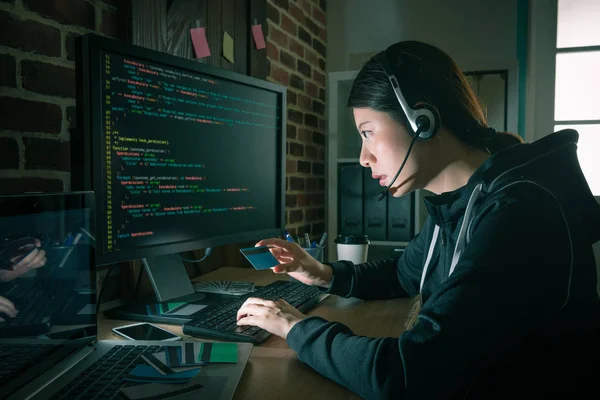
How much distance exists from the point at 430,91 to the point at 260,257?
1.53 feet

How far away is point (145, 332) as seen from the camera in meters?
0.80

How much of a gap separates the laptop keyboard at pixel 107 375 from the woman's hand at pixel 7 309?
0.10 meters

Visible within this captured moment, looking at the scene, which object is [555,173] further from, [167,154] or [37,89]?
[37,89]

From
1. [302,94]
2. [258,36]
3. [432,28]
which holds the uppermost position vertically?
[432,28]

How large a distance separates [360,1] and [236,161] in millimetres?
1669

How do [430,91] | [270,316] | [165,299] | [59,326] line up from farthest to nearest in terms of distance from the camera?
[165,299] < [430,91] < [270,316] < [59,326]

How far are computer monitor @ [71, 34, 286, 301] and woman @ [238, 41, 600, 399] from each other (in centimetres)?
26

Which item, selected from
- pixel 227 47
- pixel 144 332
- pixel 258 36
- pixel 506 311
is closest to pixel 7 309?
pixel 144 332

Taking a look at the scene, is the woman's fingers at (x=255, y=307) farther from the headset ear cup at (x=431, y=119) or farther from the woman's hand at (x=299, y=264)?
the headset ear cup at (x=431, y=119)

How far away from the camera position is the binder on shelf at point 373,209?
6.32 ft

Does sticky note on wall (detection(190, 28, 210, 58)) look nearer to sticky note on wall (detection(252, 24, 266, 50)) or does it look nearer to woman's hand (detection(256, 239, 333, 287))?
sticky note on wall (detection(252, 24, 266, 50))

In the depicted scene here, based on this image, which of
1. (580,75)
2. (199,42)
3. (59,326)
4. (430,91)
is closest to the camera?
(59,326)

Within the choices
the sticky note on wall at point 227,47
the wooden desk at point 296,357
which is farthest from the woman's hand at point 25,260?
the sticky note on wall at point 227,47

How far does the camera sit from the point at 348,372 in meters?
0.61
